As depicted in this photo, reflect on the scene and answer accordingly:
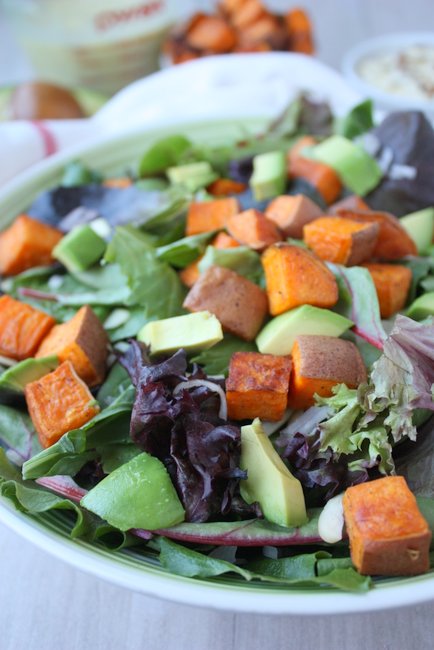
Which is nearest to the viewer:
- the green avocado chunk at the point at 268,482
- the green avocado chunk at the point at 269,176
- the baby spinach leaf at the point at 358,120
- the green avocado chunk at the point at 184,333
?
the green avocado chunk at the point at 268,482

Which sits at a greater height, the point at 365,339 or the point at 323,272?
the point at 323,272

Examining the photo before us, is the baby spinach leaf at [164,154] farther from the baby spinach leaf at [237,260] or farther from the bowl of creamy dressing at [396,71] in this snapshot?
the bowl of creamy dressing at [396,71]

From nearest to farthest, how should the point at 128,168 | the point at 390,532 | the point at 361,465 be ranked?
1. the point at 390,532
2. the point at 361,465
3. the point at 128,168

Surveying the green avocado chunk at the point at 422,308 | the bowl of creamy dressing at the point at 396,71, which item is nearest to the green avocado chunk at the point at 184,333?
the green avocado chunk at the point at 422,308

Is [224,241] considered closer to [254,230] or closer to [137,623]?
[254,230]

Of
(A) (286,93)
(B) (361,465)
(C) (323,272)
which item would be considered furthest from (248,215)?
(A) (286,93)

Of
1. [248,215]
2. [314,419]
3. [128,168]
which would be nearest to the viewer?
[314,419]

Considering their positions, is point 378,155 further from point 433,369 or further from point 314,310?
point 433,369
